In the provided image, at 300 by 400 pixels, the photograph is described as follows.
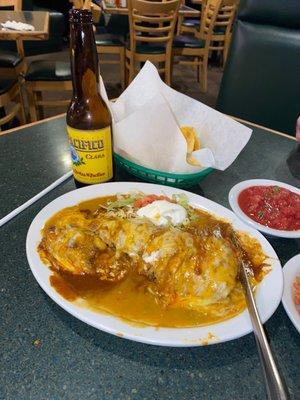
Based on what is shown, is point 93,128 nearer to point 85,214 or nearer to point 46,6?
point 85,214

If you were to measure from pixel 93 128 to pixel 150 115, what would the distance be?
0.20 metres

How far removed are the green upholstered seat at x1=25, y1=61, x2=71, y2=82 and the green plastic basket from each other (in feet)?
7.72

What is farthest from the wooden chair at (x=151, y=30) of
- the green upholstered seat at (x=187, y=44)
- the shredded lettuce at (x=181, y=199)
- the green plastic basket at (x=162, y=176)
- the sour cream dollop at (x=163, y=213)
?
the sour cream dollop at (x=163, y=213)

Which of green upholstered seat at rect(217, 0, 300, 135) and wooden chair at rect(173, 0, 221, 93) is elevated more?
green upholstered seat at rect(217, 0, 300, 135)

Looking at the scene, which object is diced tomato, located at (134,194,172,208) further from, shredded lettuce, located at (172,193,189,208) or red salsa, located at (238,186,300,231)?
red salsa, located at (238,186,300,231)

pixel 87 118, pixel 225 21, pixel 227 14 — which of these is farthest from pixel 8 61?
pixel 225 21

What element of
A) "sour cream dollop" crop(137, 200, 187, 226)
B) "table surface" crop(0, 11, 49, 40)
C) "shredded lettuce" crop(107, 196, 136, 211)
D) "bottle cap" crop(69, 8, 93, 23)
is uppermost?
"bottle cap" crop(69, 8, 93, 23)

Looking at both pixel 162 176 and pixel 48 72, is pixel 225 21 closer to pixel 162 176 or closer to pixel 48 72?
pixel 48 72

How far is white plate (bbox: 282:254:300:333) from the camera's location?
687 millimetres

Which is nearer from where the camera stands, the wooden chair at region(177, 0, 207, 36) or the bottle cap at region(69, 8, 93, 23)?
the bottle cap at region(69, 8, 93, 23)

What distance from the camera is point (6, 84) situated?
2789 millimetres

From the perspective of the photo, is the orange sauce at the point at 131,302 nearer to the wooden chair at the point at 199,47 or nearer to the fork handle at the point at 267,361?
the fork handle at the point at 267,361

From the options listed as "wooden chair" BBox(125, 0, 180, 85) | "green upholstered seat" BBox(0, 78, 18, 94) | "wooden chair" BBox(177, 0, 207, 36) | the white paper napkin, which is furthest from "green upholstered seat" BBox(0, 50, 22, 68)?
"wooden chair" BBox(177, 0, 207, 36)

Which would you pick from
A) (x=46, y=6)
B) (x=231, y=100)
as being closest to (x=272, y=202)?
(x=231, y=100)
